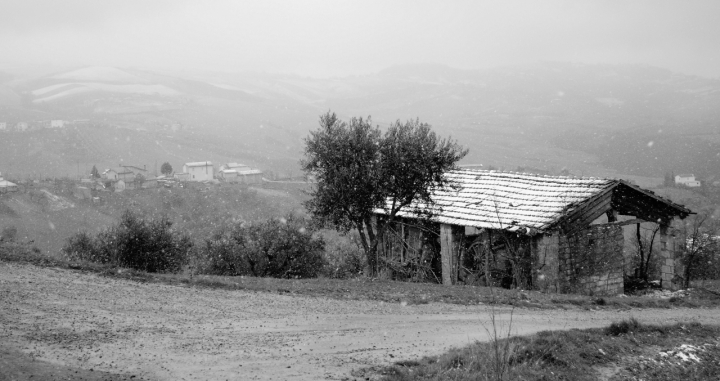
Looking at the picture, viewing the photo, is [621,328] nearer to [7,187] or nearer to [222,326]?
[222,326]

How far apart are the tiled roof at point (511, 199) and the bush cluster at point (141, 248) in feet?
33.2

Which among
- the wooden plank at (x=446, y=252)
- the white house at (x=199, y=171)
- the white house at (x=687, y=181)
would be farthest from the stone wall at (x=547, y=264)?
the white house at (x=199, y=171)

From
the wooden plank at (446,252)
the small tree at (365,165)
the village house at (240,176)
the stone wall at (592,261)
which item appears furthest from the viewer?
the village house at (240,176)

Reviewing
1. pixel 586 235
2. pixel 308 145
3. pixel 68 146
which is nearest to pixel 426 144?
pixel 308 145

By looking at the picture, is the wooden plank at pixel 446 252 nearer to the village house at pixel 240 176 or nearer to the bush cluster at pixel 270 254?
the bush cluster at pixel 270 254

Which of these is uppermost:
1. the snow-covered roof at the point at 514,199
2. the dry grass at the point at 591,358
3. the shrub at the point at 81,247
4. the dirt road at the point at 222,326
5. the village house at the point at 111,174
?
the village house at the point at 111,174

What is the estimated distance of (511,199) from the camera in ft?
77.6

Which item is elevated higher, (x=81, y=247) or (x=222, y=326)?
(x=81, y=247)

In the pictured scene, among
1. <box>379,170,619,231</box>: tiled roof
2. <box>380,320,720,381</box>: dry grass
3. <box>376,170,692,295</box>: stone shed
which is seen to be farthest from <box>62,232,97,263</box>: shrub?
<box>380,320,720,381</box>: dry grass

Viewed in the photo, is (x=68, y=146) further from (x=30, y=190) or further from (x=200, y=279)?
(x=200, y=279)

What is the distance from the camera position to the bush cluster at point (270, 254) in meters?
27.8

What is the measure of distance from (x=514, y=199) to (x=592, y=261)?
12.4 ft

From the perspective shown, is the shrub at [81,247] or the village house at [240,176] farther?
the village house at [240,176]

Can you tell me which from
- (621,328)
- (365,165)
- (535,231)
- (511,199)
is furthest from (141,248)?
(621,328)
